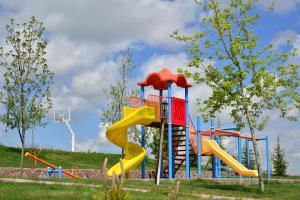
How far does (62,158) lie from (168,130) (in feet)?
53.0

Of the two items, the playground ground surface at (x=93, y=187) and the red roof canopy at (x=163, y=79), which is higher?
the red roof canopy at (x=163, y=79)

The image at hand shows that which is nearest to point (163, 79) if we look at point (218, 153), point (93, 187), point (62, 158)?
point (218, 153)

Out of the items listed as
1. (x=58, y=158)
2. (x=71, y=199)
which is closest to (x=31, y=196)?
(x=71, y=199)

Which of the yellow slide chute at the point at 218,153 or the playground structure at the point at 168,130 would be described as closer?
the playground structure at the point at 168,130

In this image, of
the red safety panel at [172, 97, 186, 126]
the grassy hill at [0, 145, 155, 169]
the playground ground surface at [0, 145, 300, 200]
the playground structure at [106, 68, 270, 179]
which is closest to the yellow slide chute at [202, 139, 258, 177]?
the playground structure at [106, 68, 270, 179]

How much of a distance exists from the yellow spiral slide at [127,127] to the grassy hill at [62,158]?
35.9ft

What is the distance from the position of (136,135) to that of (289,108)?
14.4 m

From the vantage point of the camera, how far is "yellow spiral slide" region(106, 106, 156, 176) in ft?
74.4

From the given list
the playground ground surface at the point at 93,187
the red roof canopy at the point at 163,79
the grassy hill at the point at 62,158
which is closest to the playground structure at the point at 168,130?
the red roof canopy at the point at 163,79

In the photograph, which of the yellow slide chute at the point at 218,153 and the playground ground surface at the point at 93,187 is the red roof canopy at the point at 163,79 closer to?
the yellow slide chute at the point at 218,153

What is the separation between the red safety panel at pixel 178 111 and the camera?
2500cm

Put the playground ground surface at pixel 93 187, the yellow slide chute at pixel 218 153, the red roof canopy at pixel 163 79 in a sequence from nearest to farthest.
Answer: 1. the playground ground surface at pixel 93 187
2. the red roof canopy at pixel 163 79
3. the yellow slide chute at pixel 218 153

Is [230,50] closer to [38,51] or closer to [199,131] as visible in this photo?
[199,131]

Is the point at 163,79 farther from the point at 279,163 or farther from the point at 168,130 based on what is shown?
the point at 279,163
